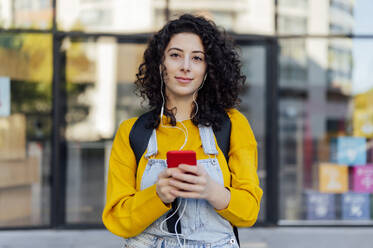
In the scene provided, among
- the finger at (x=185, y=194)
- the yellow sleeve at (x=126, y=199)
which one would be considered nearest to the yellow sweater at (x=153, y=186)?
the yellow sleeve at (x=126, y=199)

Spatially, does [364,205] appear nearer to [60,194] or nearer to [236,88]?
[60,194]

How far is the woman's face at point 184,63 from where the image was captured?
1577 mm

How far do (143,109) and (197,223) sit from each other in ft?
12.9

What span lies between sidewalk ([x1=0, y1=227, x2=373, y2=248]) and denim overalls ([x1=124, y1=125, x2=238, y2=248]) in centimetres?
317

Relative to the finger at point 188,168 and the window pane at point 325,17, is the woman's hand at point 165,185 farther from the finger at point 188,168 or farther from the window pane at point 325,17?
the window pane at point 325,17

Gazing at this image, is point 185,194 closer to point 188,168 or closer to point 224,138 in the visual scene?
point 188,168

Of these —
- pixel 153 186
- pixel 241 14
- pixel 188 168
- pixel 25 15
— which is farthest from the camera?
pixel 241 14

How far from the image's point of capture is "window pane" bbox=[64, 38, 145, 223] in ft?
17.6

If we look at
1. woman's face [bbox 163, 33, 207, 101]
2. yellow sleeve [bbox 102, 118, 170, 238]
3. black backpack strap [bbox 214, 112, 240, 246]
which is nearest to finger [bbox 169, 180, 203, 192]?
yellow sleeve [bbox 102, 118, 170, 238]

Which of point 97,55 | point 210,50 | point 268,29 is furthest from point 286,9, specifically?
point 210,50

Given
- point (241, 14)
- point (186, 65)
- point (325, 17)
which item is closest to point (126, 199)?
point (186, 65)

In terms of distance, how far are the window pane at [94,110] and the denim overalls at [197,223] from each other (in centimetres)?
399

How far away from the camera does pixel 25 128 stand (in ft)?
17.2

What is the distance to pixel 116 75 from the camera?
18.0 ft
